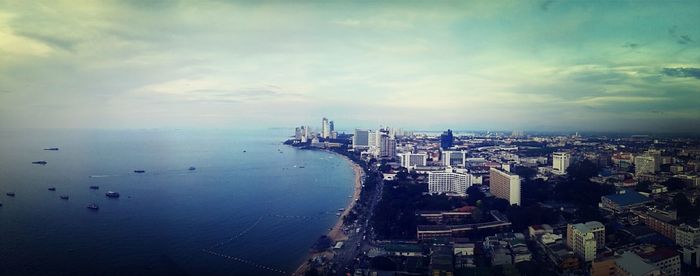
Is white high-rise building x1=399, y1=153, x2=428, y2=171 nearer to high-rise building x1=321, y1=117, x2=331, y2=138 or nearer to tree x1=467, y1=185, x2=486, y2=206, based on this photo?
tree x1=467, y1=185, x2=486, y2=206

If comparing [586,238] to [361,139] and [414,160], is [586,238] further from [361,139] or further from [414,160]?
[361,139]

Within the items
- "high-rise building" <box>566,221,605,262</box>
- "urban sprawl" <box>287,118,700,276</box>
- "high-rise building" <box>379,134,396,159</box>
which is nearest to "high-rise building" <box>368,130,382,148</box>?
"high-rise building" <box>379,134,396,159</box>

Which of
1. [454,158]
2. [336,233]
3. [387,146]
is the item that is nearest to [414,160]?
[454,158]

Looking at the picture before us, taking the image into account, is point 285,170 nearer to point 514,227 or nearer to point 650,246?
point 514,227

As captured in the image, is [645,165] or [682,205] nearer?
[682,205]

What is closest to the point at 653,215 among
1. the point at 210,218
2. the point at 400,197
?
the point at 400,197
